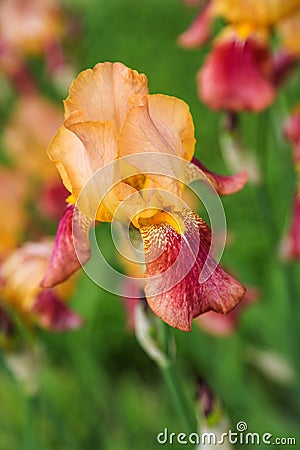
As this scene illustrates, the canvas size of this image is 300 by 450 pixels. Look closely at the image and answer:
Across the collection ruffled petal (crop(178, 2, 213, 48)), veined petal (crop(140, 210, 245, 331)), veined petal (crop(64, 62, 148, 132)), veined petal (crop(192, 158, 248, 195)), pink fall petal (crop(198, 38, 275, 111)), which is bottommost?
veined petal (crop(140, 210, 245, 331))

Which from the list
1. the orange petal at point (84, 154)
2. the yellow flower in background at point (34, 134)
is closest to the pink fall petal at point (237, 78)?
the orange petal at point (84, 154)

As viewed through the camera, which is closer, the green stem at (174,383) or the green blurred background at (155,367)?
the green stem at (174,383)

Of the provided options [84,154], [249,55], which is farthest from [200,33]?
[84,154]

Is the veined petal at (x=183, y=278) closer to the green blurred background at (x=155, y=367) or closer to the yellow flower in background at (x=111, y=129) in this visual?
the yellow flower in background at (x=111, y=129)

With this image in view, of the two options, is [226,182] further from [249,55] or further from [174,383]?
[249,55]

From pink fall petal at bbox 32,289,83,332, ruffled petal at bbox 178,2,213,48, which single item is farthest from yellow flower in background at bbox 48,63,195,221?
ruffled petal at bbox 178,2,213,48

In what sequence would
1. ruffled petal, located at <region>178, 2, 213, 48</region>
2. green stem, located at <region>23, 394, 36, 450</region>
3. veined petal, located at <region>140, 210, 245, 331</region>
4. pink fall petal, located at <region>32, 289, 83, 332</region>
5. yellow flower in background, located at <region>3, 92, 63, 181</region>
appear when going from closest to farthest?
veined petal, located at <region>140, 210, 245, 331</region> → pink fall petal, located at <region>32, 289, 83, 332</region> → green stem, located at <region>23, 394, 36, 450</region> → ruffled petal, located at <region>178, 2, 213, 48</region> → yellow flower in background, located at <region>3, 92, 63, 181</region>

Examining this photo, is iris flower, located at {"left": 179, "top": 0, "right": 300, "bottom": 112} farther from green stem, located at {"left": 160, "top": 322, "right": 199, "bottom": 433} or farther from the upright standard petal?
green stem, located at {"left": 160, "top": 322, "right": 199, "bottom": 433}
